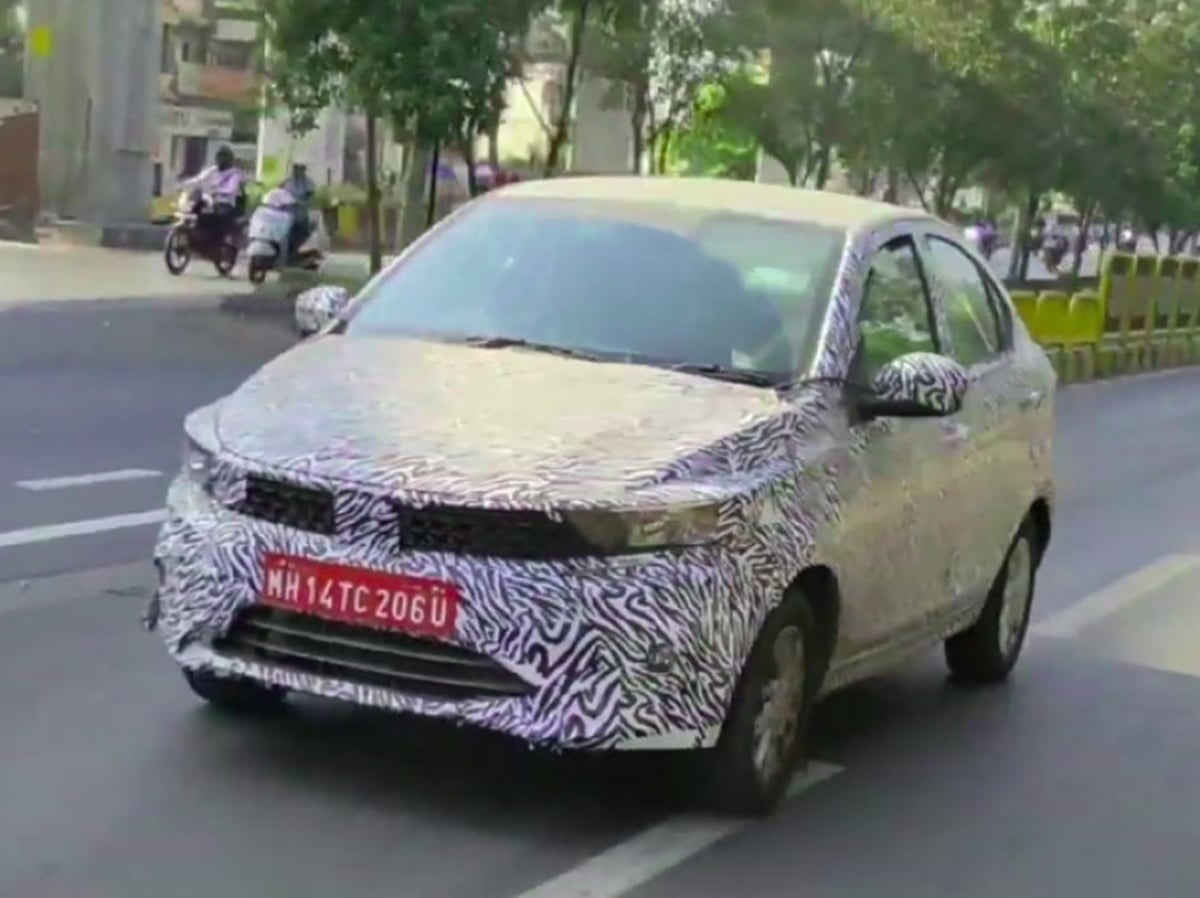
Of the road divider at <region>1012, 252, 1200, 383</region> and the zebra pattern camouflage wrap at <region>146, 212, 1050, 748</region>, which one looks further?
the road divider at <region>1012, 252, 1200, 383</region>

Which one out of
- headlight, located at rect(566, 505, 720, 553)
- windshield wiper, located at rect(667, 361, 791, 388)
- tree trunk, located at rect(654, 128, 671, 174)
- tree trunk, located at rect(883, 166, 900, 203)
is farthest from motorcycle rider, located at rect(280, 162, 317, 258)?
headlight, located at rect(566, 505, 720, 553)

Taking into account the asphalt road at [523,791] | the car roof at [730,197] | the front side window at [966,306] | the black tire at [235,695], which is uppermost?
the car roof at [730,197]

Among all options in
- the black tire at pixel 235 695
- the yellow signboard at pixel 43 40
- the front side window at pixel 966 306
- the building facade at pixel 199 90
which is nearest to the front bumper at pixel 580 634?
the black tire at pixel 235 695

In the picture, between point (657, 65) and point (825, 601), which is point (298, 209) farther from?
point (825, 601)

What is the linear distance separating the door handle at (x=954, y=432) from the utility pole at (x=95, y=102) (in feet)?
81.5

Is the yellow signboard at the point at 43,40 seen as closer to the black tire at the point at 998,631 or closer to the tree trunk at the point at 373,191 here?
the tree trunk at the point at 373,191

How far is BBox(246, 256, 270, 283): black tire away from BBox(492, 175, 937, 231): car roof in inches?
698

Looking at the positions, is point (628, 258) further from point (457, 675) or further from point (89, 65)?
point (89, 65)

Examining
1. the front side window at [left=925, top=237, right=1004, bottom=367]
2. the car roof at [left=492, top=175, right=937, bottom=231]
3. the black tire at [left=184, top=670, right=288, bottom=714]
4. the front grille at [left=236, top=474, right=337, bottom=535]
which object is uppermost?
the car roof at [left=492, top=175, right=937, bottom=231]

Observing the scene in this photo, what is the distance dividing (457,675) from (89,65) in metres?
26.9

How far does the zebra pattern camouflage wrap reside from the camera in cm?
562

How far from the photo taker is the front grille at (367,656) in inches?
225

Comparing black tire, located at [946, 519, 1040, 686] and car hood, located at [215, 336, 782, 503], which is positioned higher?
car hood, located at [215, 336, 782, 503]

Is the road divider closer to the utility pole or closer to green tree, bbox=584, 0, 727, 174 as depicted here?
green tree, bbox=584, 0, 727, 174
